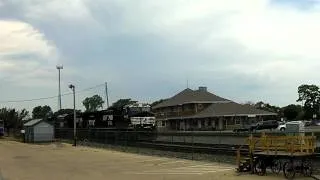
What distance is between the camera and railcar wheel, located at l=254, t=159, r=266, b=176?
2244cm

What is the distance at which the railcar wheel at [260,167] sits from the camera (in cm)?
2244

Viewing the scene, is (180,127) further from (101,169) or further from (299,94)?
(101,169)

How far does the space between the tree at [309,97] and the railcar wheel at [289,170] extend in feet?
329

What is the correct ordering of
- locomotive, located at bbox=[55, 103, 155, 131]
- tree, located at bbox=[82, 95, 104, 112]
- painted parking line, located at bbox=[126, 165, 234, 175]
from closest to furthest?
painted parking line, located at bbox=[126, 165, 234, 175] < locomotive, located at bbox=[55, 103, 155, 131] < tree, located at bbox=[82, 95, 104, 112]

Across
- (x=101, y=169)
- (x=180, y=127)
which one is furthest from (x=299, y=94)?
(x=101, y=169)

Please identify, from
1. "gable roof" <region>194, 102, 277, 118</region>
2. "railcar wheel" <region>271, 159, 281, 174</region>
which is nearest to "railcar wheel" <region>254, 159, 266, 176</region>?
"railcar wheel" <region>271, 159, 281, 174</region>

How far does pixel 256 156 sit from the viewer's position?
22594 mm

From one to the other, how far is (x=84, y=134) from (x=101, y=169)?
35.7m

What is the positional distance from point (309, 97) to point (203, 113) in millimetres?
41539

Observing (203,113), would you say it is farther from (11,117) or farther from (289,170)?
(289,170)

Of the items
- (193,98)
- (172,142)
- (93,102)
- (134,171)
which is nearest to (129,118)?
(172,142)

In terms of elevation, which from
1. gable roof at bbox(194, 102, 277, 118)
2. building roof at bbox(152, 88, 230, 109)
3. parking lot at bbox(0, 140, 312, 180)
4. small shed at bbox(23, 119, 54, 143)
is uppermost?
building roof at bbox(152, 88, 230, 109)

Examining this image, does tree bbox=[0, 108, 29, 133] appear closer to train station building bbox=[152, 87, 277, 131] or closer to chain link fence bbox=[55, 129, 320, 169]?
train station building bbox=[152, 87, 277, 131]

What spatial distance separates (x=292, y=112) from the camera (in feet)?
408
